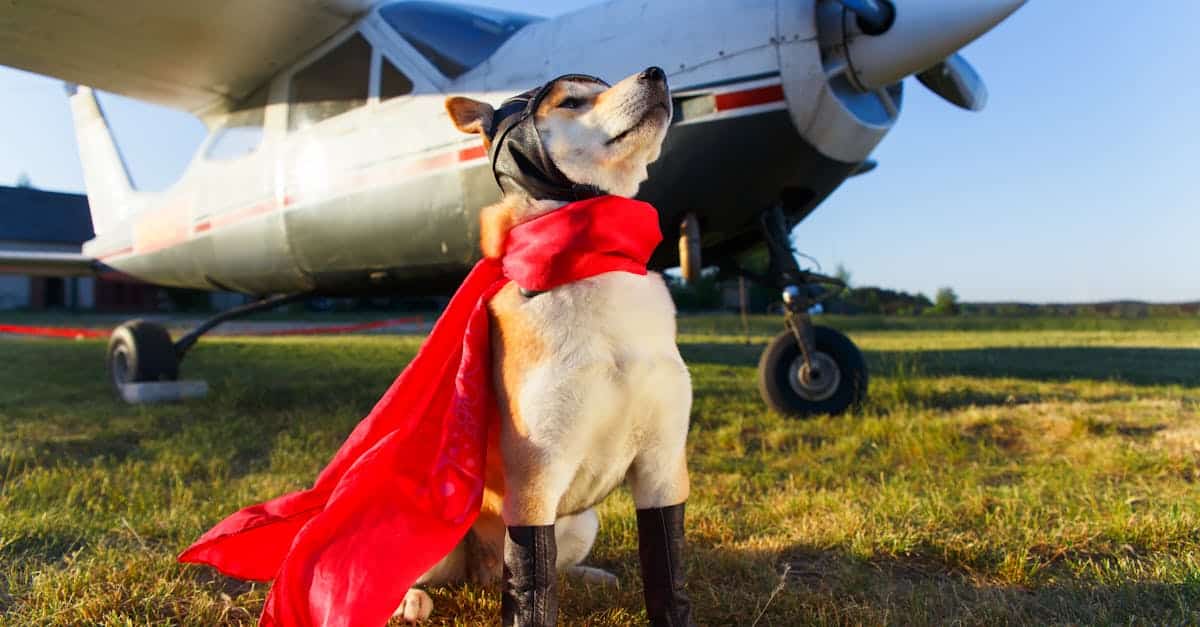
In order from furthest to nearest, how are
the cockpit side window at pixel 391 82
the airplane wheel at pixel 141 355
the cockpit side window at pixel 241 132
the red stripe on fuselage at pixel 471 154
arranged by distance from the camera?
the airplane wheel at pixel 141 355 → the cockpit side window at pixel 241 132 → the cockpit side window at pixel 391 82 → the red stripe on fuselage at pixel 471 154

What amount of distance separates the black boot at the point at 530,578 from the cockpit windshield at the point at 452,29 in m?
2.89

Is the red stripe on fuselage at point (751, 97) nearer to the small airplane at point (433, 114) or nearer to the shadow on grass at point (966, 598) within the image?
the small airplane at point (433, 114)

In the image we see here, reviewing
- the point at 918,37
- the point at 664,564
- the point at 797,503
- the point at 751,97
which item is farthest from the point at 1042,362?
the point at 664,564

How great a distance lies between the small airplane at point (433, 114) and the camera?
2857 mm

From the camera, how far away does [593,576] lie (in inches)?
64.6

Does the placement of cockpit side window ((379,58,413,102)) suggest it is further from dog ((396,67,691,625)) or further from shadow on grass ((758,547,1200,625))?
shadow on grass ((758,547,1200,625))

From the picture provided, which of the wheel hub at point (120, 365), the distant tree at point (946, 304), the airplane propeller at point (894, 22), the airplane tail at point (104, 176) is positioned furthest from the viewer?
the distant tree at point (946, 304)

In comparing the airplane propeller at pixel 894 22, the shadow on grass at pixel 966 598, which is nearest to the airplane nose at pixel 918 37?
the airplane propeller at pixel 894 22

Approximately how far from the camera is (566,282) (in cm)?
112

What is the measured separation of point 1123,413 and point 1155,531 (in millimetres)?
2144

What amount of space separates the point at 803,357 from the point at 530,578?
2846mm

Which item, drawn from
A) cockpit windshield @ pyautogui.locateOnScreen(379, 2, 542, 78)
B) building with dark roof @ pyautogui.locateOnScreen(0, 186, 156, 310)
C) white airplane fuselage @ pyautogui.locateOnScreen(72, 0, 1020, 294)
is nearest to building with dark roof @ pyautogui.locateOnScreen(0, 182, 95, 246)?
building with dark roof @ pyautogui.locateOnScreen(0, 186, 156, 310)

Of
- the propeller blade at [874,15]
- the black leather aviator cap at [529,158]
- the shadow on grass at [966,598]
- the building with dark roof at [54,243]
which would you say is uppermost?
the propeller blade at [874,15]

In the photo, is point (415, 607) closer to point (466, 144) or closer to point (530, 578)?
point (530, 578)
